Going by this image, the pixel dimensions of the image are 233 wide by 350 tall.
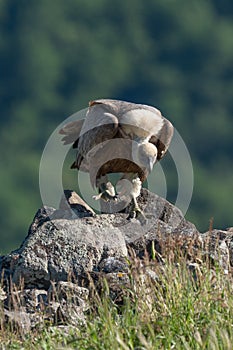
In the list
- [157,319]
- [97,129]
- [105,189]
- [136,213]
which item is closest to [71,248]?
[136,213]

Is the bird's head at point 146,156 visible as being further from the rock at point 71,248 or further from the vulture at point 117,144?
the rock at point 71,248

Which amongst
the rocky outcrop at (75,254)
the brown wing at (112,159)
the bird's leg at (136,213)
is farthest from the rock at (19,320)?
the brown wing at (112,159)

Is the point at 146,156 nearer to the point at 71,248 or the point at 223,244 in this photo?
the point at 223,244

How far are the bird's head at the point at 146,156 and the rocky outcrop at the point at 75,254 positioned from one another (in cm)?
172

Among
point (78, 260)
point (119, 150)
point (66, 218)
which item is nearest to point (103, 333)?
point (78, 260)

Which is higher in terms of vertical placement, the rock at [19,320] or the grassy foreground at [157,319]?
the rock at [19,320]

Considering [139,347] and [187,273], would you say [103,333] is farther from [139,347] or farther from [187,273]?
[187,273]

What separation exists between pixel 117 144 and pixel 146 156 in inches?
19.8

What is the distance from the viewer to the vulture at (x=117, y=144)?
13.2 m

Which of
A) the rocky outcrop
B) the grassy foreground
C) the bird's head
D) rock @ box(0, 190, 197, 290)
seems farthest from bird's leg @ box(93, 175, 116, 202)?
the grassy foreground

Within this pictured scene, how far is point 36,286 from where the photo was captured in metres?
9.82

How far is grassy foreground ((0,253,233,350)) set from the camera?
21.5 feet

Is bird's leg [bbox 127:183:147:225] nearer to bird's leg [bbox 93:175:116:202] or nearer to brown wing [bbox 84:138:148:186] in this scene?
bird's leg [bbox 93:175:116:202]

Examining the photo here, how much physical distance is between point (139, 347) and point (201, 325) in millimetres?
888
